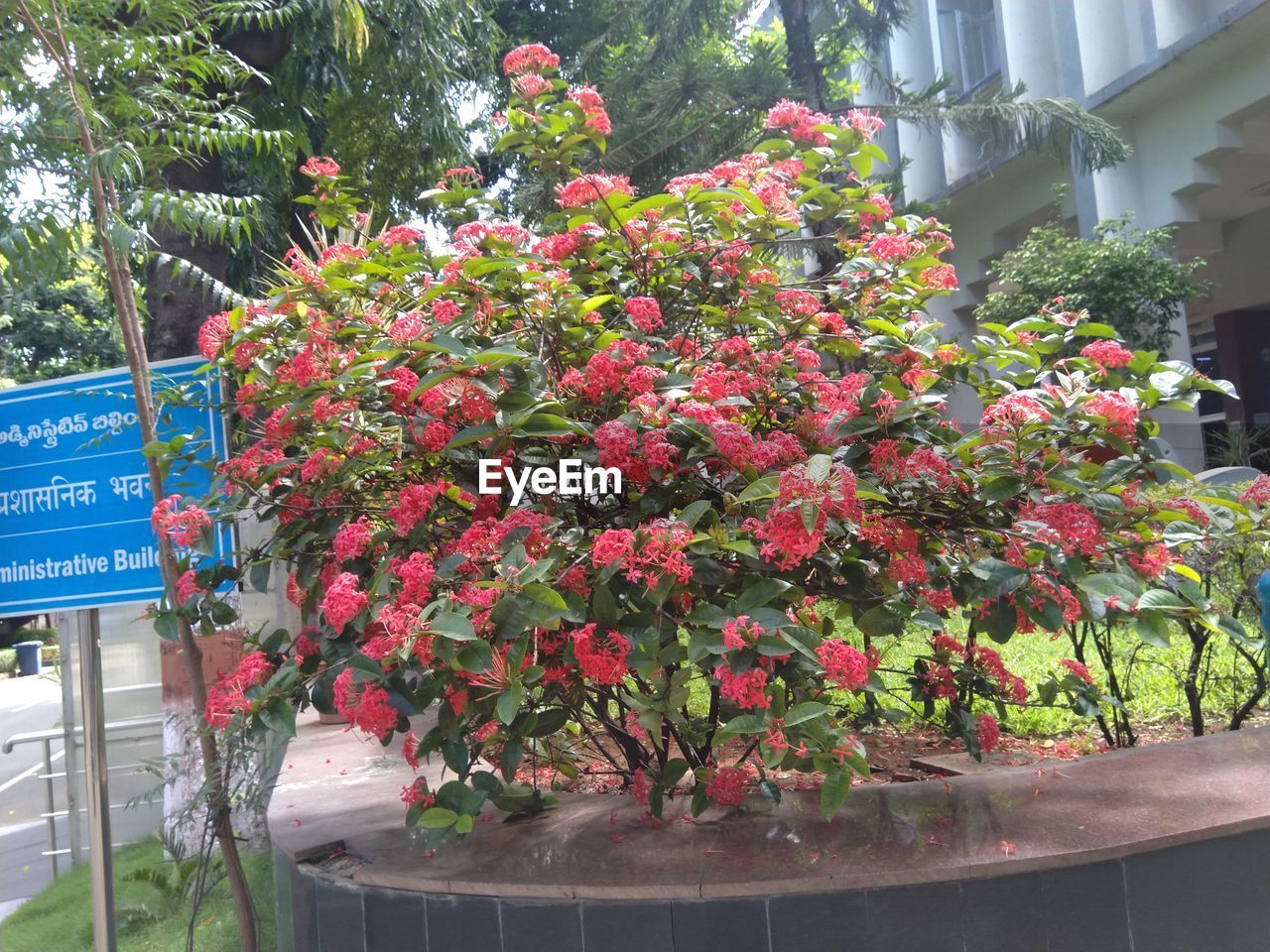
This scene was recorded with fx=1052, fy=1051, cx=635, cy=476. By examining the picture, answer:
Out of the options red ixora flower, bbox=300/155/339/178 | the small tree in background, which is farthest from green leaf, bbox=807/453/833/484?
the small tree in background

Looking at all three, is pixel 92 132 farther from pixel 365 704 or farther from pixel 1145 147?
pixel 1145 147

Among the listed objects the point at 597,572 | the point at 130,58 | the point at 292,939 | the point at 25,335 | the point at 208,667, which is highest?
the point at 25,335

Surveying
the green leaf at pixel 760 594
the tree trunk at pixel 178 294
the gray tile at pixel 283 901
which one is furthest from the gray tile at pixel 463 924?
the tree trunk at pixel 178 294

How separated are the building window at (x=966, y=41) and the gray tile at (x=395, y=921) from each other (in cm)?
1613

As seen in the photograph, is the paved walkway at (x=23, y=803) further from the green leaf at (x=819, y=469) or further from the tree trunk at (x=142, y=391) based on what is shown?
the green leaf at (x=819, y=469)

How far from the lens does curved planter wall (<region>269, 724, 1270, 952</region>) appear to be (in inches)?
97.7

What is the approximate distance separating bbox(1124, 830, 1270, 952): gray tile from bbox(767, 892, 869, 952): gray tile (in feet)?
2.28

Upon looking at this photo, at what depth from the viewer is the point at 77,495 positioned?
3219mm

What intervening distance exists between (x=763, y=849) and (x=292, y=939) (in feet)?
4.81

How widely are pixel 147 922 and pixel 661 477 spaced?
363cm

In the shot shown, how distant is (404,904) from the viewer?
2719 millimetres

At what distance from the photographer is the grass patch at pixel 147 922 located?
14.3ft

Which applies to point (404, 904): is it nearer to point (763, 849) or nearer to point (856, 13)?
point (763, 849)

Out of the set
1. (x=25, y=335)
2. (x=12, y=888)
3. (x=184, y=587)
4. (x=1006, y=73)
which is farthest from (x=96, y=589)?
(x=25, y=335)
